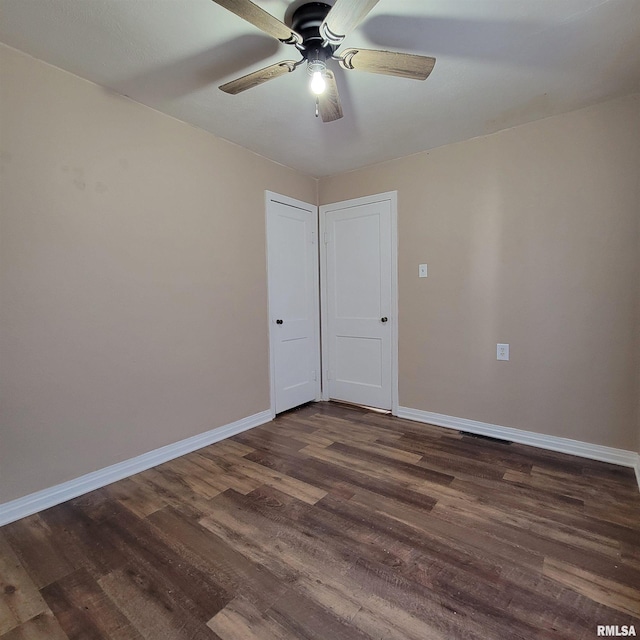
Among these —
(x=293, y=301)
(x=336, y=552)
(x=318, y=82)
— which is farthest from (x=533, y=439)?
(x=318, y=82)

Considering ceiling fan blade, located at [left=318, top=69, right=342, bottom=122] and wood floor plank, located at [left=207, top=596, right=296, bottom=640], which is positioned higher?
ceiling fan blade, located at [left=318, top=69, right=342, bottom=122]

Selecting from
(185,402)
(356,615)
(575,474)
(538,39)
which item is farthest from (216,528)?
(538,39)

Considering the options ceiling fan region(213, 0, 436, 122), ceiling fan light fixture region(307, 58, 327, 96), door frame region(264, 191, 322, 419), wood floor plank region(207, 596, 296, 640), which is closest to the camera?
wood floor plank region(207, 596, 296, 640)

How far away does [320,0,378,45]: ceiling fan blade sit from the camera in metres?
1.26

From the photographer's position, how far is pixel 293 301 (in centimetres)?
353

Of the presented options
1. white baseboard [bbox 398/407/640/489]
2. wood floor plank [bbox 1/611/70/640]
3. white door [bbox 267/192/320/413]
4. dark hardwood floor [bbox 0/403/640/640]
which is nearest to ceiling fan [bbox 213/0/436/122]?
white door [bbox 267/192/320/413]

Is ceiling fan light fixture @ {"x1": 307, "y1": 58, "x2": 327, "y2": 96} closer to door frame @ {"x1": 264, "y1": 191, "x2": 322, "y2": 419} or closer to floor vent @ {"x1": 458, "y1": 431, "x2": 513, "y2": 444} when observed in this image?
door frame @ {"x1": 264, "y1": 191, "x2": 322, "y2": 419}

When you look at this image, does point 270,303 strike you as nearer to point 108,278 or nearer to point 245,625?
point 108,278

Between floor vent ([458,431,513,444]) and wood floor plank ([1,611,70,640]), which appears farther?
floor vent ([458,431,513,444])

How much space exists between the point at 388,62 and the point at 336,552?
225 cm

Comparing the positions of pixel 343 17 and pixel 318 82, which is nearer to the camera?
pixel 343 17

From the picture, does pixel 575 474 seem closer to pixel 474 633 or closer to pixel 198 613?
pixel 474 633

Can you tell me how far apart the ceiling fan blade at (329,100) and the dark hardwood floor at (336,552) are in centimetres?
Answer: 221

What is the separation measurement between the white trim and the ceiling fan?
8.33 feet
